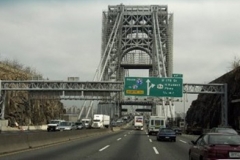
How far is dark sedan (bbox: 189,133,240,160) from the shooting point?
11.7 m

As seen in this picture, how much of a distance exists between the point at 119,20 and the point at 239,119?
76324 mm

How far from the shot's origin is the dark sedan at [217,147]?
11693 millimetres

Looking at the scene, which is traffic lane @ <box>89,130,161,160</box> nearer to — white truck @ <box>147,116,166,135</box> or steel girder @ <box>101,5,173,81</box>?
white truck @ <box>147,116,166,135</box>

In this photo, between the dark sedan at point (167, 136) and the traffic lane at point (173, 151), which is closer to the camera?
the traffic lane at point (173, 151)

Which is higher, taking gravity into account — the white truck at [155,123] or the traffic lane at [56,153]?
the white truck at [155,123]

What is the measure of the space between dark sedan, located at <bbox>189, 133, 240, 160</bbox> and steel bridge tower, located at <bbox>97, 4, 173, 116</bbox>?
112m

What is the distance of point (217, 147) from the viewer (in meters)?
11.8

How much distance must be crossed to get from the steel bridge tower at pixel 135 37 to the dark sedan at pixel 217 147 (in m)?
112

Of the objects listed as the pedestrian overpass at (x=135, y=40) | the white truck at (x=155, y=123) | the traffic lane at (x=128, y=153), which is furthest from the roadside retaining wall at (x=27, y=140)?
the pedestrian overpass at (x=135, y=40)

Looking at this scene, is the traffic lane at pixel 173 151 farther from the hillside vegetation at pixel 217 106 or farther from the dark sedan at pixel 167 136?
the hillside vegetation at pixel 217 106

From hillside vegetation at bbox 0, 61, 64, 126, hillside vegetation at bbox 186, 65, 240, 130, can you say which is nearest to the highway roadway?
hillside vegetation at bbox 186, 65, 240, 130

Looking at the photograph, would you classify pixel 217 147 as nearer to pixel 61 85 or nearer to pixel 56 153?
pixel 56 153

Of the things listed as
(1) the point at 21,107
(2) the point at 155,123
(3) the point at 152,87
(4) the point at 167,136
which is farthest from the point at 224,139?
(1) the point at 21,107

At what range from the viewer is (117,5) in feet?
432
